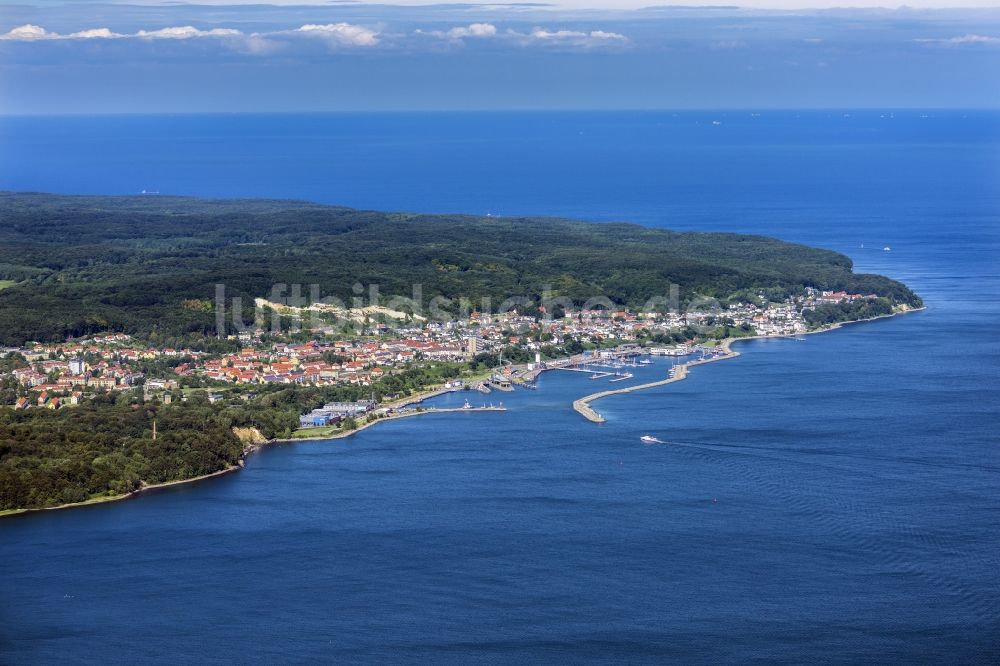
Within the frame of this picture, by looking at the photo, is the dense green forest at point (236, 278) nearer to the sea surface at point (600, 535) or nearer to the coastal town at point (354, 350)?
the coastal town at point (354, 350)

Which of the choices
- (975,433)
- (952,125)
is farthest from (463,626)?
(952,125)

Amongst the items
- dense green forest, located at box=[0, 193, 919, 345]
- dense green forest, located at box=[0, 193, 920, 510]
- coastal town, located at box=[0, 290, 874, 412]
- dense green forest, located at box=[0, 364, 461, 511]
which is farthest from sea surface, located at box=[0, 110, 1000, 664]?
dense green forest, located at box=[0, 193, 919, 345]

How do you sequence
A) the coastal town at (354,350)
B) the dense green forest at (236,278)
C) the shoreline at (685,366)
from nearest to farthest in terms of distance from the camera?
1. the dense green forest at (236,278)
2. the shoreline at (685,366)
3. the coastal town at (354,350)

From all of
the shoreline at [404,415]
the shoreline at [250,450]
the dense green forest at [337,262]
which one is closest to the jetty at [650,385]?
the shoreline at [404,415]

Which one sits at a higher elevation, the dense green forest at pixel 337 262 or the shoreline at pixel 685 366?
the dense green forest at pixel 337 262

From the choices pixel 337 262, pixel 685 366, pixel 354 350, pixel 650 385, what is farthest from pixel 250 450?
pixel 337 262

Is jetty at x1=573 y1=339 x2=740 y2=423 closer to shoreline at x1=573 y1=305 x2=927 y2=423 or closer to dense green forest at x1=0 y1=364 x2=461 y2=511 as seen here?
shoreline at x1=573 y1=305 x2=927 y2=423

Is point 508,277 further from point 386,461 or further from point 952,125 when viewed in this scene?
point 952,125
